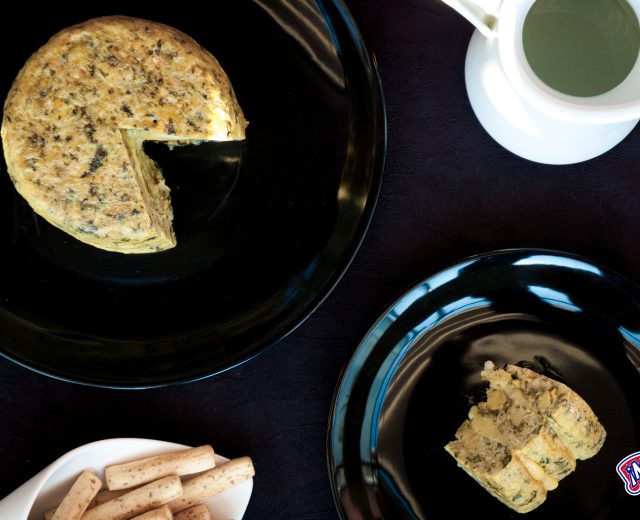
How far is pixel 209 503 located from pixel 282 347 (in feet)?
1.02

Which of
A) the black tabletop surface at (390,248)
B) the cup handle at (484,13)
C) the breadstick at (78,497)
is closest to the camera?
the cup handle at (484,13)

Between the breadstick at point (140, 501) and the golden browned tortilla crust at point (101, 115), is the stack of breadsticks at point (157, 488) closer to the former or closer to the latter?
the breadstick at point (140, 501)

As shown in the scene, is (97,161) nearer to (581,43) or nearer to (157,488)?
(157,488)

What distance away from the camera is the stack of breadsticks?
1.12m

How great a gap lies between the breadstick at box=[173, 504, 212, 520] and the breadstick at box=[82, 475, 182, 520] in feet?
0.14

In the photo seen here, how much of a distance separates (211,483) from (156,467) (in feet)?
0.33

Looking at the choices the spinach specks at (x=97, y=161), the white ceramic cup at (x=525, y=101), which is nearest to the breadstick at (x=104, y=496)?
the spinach specks at (x=97, y=161)

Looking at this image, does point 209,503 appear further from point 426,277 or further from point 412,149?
point 412,149

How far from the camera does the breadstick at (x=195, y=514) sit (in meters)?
1.16

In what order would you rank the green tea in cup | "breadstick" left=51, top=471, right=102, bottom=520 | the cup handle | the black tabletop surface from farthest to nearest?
the black tabletop surface < "breadstick" left=51, top=471, right=102, bottom=520 < the green tea in cup < the cup handle

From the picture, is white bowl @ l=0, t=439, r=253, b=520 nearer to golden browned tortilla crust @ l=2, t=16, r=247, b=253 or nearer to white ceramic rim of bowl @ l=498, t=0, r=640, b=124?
golden browned tortilla crust @ l=2, t=16, r=247, b=253

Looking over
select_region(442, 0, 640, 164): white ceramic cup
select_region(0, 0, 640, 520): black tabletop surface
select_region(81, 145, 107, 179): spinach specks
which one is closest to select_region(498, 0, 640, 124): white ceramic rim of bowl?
select_region(442, 0, 640, 164): white ceramic cup

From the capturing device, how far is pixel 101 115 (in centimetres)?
104

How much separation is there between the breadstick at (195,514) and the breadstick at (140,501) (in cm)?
4
